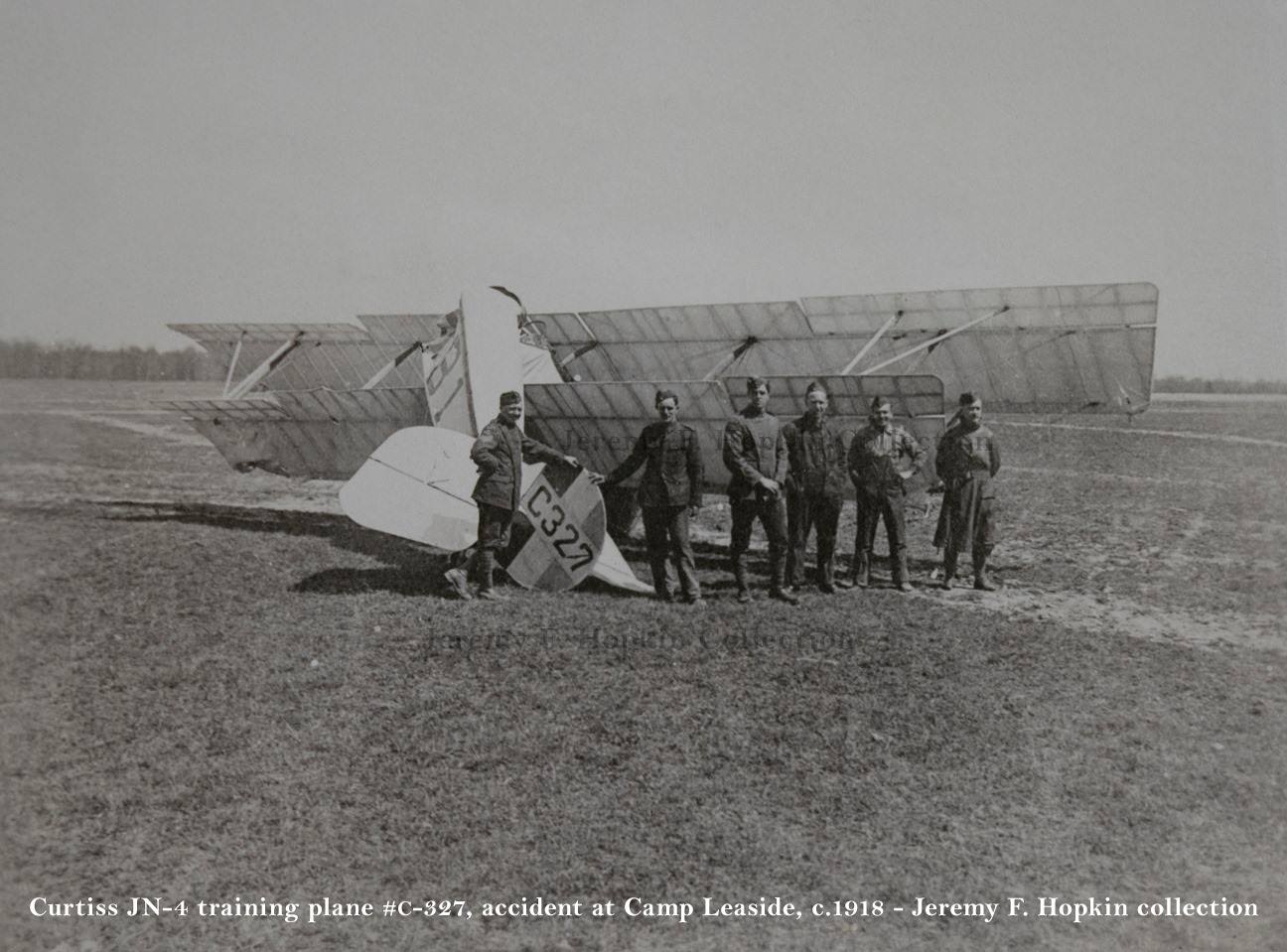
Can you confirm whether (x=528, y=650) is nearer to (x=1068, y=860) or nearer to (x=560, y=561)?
(x=560, y=561)

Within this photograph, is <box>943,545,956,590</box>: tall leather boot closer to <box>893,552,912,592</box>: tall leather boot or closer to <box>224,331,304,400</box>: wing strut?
<box>893,552,912,592</box>: tall leather boot

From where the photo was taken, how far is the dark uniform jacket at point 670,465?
843 centimetres

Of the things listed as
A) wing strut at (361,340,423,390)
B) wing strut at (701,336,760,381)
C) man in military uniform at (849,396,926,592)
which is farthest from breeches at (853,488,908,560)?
wing strut at (361,340,423,390)

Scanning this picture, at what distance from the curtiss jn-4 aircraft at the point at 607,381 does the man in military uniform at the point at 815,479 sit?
1.90 ft

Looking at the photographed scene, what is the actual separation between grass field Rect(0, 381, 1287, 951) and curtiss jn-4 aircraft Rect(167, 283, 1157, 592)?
964 millimetres

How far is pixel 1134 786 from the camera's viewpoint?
4648 millimetres

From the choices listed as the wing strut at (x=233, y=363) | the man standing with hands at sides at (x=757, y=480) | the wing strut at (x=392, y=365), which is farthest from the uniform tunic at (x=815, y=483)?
the wing strut at (x=233, y=363)

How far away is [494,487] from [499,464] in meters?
0.24

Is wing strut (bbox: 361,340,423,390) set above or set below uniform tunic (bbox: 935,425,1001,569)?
above

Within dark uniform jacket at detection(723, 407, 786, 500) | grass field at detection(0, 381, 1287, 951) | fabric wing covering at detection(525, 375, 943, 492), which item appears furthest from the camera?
fabric wing covering at detection(525, 375, 943, 492)

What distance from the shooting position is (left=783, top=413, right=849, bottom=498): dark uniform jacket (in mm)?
8844

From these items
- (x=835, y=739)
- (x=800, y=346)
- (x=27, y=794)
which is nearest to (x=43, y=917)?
(x=27, y=794)

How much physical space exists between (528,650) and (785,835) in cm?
301

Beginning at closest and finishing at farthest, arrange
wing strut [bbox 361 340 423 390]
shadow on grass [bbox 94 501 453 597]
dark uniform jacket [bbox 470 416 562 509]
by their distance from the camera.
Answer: dark uniform jacket [bbox 470 416 562 509] < shadow on grass [bbox 94 501 453 597] < wing strut [bbox 361 340 423 390]
